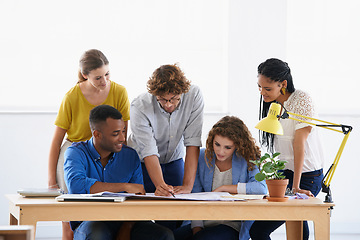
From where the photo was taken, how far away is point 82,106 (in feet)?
10.3

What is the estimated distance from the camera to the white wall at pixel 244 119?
4.38m

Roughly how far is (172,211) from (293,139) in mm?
864

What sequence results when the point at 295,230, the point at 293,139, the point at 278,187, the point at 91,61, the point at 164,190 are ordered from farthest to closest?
the point at 91,61, the point at 293,139, the point at 295,230, the point at 164,190, the point at 278,187

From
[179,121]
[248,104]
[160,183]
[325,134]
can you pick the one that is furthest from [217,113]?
[160,183]

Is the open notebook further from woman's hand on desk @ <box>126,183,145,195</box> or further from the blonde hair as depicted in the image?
the blonde hair

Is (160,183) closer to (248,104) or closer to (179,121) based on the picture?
(179,121)

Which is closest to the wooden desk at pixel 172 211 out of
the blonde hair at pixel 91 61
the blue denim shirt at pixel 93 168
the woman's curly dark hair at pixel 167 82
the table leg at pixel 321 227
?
the table leg at pixel 321 227

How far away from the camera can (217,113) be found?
15.2 ft

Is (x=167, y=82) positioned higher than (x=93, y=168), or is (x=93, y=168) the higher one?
(x=167, y=82)

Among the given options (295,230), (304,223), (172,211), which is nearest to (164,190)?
(172,211)

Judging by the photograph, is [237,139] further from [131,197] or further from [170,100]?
[131,197]

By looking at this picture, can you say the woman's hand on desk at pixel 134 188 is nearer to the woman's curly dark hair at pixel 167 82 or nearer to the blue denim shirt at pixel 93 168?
the blue denim shirt at pixel 93 168

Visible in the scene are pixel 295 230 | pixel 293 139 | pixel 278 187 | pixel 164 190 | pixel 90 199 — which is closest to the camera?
pixel 90 199

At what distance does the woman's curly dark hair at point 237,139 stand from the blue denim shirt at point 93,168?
1.33 ft
